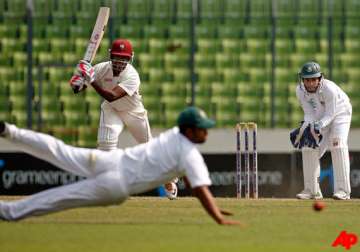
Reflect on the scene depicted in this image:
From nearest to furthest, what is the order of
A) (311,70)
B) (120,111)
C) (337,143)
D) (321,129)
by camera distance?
(120,111) < (311,70) < (321,129) < (337,143)

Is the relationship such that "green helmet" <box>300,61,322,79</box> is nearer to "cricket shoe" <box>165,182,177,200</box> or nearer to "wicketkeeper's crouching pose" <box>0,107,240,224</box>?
"cricket shoe" <box>165,182,177,200</box>

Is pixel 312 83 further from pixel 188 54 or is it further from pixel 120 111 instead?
pixel 188 54

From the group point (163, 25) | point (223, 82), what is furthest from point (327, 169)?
point (163, 25)

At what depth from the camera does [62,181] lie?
15000mm

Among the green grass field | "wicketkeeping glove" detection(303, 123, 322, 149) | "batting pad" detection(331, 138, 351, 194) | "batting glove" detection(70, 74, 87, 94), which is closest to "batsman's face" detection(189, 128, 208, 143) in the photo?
the green grass field

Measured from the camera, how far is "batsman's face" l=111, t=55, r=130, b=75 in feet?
37.0

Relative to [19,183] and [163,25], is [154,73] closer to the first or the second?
[163,25]

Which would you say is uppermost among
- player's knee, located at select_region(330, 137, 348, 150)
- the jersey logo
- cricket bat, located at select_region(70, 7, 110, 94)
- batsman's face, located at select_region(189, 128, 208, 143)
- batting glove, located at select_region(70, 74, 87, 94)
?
cricket bat, located at select_region(70, 7, 110, 94)

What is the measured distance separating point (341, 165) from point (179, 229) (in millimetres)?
3782

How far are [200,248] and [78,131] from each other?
8514 mm

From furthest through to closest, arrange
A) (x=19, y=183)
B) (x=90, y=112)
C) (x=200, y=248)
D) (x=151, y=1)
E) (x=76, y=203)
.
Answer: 1. (x=151, y=1)
2. (x=90, y=112)
3. (x=19, y=183)
4. (x=76, y=203)
5. (x=200, y=248)

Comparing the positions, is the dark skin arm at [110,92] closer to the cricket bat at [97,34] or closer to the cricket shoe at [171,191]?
the cricket bat at [97,34]

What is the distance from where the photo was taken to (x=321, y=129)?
466 inches

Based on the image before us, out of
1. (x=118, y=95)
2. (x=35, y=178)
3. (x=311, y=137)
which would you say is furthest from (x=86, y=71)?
(x=35, y=178)
